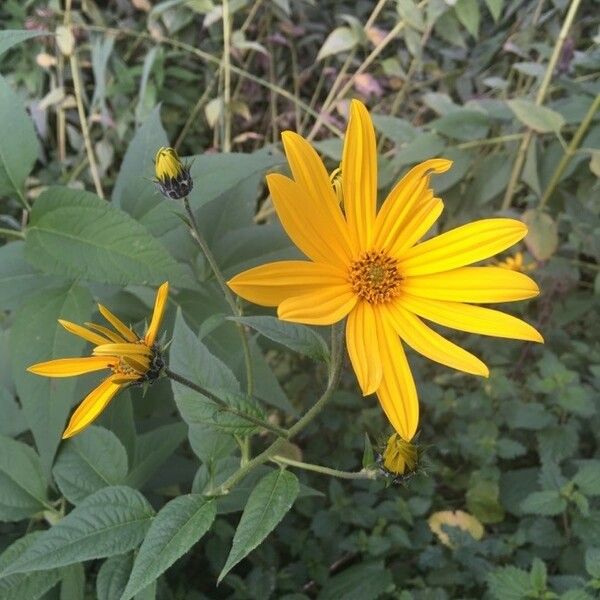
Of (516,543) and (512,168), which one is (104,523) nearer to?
(516,543)

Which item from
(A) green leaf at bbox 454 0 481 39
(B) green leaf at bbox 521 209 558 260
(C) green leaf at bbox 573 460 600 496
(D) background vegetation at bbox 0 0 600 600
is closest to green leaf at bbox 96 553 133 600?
(D) background vegetation at bbox 0 0 600 600

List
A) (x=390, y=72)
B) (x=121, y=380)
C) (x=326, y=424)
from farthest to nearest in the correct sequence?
(x=390, y=72) < (x=326, y=424) < (x=121, y=380)

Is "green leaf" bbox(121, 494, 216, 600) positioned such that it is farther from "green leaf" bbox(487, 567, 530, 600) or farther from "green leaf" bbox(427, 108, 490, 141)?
"green leaf" bbox(427, 108, 490, 141)

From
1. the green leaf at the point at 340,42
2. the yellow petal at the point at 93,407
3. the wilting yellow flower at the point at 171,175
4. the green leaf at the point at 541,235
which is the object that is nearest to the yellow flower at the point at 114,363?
the yellow petal at the point at 93,407

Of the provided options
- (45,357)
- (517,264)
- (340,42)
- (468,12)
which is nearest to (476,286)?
(45,357)

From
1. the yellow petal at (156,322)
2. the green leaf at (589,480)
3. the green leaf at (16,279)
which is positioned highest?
the yellow petal at (156,322)

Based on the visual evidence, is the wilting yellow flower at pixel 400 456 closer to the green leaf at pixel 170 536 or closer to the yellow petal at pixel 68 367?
the green leaf at pixel 170 536

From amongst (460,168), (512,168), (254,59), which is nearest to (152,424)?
(460,168)

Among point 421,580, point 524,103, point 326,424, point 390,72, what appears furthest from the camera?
point 390,72
